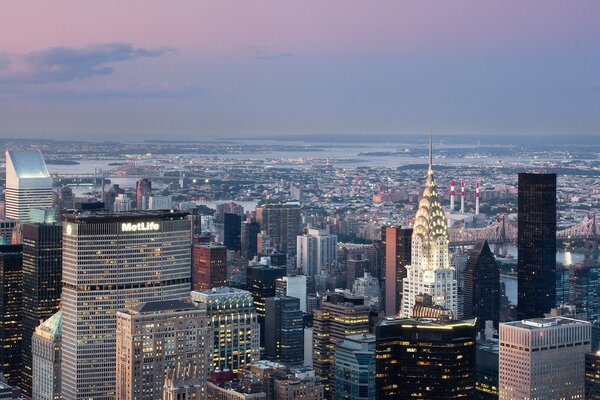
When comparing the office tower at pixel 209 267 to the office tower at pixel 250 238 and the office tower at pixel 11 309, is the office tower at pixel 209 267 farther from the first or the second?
the office tower at pixel 250 238

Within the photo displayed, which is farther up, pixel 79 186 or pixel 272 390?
pixel 79 186

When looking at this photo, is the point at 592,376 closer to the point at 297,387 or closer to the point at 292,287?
the point at 297,387

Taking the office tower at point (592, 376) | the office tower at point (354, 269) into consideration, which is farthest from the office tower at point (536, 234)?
the office tower at point (592, 376)

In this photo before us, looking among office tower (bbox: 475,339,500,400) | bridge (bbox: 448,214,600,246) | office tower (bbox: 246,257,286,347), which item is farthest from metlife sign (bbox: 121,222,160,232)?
bridge (bbox: 448,214,600,246)

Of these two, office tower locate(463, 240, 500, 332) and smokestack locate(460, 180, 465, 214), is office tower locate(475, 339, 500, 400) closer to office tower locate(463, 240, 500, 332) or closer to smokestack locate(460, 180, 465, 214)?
office tower locate(463, 240, 500, 332)

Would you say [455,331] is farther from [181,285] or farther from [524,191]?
[524,191]

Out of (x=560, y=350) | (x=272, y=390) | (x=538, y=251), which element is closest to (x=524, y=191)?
(x=538, y=251)
